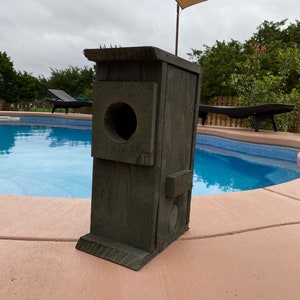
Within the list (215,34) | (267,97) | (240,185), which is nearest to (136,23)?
(215,34)

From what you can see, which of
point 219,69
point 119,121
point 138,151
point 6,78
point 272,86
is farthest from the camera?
point 6,78

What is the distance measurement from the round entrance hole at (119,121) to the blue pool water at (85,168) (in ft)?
6.69

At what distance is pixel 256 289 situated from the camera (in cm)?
102

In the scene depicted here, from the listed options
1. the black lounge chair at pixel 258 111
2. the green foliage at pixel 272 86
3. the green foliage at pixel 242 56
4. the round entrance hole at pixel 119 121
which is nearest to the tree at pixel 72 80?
the green foliage at pixel 242 56

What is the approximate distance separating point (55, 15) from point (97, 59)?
21.0 m

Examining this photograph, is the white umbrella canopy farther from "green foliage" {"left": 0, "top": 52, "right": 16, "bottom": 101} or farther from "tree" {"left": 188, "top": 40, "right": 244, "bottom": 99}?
"green foliage" {"left": 0, "top": 52, "right": 16, "bottom": 101}

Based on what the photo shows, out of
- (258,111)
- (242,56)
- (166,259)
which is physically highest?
(242,56)

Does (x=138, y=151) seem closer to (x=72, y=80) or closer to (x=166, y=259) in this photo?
(x=166, y=259)

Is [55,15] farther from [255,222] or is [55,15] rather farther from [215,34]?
[255,222]

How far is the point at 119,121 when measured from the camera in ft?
4.29

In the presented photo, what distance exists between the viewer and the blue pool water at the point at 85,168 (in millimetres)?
3508

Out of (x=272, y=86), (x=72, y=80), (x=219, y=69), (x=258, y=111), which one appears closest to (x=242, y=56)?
(x=219, y=69)

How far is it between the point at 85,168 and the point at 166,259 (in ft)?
11.0

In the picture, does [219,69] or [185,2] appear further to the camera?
[219,69]
